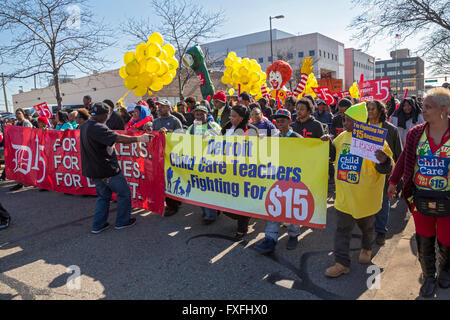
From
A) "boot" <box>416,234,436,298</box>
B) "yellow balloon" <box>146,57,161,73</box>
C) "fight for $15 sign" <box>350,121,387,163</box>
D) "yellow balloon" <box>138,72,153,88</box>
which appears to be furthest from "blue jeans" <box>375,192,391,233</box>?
"yellow balloon" <box>138,72,153,88</box>

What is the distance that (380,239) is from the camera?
4047 mm

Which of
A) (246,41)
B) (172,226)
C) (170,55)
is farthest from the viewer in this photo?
(246,41)

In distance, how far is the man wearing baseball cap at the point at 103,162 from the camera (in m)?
4.48

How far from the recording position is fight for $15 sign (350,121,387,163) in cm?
297

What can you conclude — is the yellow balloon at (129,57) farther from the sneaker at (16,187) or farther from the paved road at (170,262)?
the paved road at (170,262)

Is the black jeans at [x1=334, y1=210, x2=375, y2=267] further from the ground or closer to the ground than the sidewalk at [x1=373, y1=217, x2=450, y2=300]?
further from the ground

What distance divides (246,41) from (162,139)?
90352mm

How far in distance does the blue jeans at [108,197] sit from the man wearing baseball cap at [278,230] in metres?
2.19

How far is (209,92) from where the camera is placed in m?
11.0

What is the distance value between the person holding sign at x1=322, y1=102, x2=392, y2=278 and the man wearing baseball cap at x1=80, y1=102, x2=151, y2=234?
8.86 ft

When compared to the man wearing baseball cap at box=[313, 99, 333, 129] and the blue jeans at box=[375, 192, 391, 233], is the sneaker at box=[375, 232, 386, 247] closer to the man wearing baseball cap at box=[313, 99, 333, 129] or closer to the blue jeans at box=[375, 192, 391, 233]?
the blue jeans at box=[375, 192, 391, 233]

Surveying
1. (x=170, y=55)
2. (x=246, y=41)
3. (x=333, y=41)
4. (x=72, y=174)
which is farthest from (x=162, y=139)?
(x=246, y=41)
